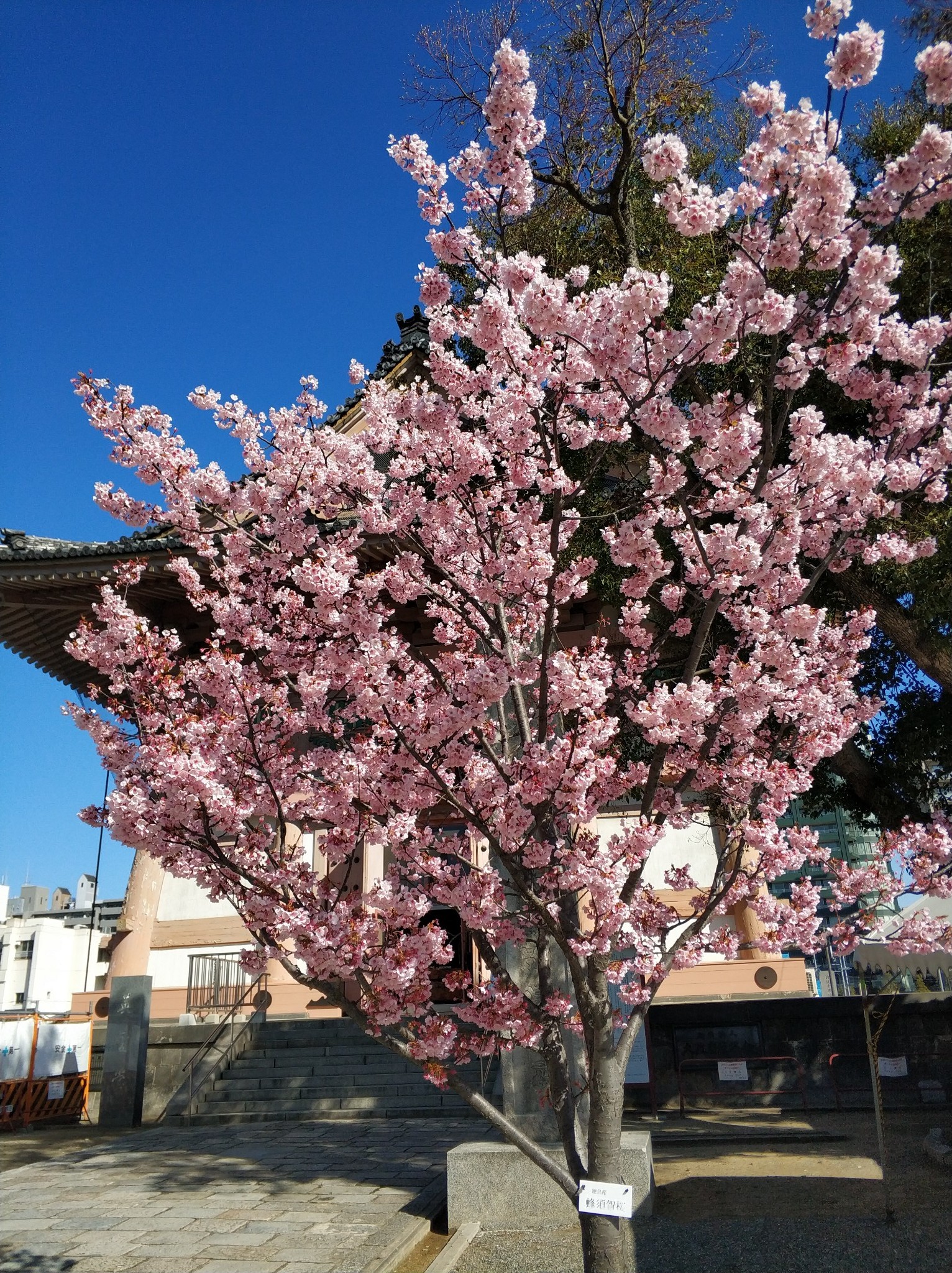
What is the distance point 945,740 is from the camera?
8.88 metres

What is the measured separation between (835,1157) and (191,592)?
830 cm

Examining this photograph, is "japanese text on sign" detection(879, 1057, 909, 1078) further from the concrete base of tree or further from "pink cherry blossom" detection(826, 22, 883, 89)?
"pink cherry blossom" detection(826, 22, 883, 89)

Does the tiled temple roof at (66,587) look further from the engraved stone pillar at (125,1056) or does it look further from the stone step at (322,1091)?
the stone step at (322,1091)

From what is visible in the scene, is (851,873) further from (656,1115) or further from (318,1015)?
(318,1015)

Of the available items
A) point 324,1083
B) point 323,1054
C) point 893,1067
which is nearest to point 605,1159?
point 893,1067

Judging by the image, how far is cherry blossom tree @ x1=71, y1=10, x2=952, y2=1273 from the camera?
4336mm

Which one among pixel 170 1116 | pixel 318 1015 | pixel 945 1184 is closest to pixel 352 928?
pixel 945 1184

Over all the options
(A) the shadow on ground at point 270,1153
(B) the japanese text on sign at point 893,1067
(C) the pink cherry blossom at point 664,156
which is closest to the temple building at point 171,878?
(B) the japanese text on sign at point 893,1067

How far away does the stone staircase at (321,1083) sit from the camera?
1186 cm

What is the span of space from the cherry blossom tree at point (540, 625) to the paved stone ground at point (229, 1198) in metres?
3.08

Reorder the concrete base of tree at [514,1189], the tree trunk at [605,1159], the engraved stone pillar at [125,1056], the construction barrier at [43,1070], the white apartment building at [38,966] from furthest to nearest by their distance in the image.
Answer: the white apartment building at [38,966] → the construction barrier at [43,1070] → the engraved stone pillar at [125,1056] → the concrete base of tree at [514,1189] → the tree trunk at [605,1159]

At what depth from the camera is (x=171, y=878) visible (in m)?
16.3

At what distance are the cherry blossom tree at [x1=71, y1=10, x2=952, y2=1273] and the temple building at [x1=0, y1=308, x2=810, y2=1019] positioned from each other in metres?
6.78

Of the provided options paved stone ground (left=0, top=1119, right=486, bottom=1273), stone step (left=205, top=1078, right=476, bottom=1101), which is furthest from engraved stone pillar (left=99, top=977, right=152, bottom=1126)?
paved stone ground (left=0, top=1119, right=486, bottom=1273)
